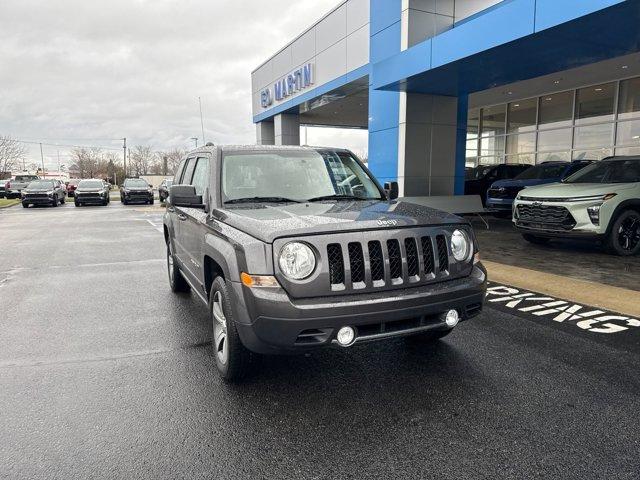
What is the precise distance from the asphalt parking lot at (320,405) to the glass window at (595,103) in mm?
15964

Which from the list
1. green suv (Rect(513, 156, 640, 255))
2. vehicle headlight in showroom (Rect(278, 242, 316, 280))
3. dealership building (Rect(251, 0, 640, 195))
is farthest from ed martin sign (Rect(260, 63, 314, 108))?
vehicle headlight in showroom (Rect(278, 242, 316, 280))

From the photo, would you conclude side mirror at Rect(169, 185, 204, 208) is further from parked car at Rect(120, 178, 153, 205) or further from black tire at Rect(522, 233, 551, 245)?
parked car at Rect(120, 178, 153, 205)

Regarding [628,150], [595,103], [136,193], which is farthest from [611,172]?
[136,193]

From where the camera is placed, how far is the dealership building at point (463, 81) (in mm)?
9250

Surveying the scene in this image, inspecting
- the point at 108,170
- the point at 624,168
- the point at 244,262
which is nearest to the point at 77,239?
the point at 244,262

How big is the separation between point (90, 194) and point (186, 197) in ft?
90.8

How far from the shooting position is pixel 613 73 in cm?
1598

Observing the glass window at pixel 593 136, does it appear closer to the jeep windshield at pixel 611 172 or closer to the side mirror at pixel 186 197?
the jeep windshield at pixel 611 172

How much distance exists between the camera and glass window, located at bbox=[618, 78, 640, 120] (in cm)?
1652

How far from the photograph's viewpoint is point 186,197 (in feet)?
13.4

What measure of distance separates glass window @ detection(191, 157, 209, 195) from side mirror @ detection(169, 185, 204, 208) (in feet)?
0.92

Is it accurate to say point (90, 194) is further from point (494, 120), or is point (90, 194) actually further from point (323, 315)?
point (323, 315)

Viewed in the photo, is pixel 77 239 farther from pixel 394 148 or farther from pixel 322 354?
pixel 322 354

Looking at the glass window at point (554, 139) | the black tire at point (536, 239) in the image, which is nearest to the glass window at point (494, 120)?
the glass window at point (554, 139)
